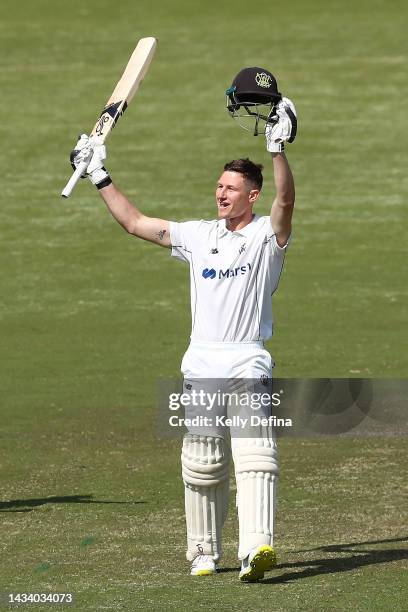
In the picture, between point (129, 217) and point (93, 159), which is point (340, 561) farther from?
point (93, 159)

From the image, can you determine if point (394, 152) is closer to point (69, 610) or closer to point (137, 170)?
point (137, 170)

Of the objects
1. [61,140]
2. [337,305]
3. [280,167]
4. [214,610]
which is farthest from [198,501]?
[61,140]

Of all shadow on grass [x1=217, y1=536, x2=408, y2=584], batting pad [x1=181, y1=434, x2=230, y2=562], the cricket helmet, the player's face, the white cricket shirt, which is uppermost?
the cricket helmet

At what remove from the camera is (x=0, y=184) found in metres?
21.0

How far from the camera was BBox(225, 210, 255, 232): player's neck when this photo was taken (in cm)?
821

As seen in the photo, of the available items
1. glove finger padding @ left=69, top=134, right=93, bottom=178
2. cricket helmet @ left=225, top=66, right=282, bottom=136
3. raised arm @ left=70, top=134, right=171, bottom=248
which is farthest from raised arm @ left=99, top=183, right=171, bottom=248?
cricket helmet @ left=225, top=66, right=282, bottom=136

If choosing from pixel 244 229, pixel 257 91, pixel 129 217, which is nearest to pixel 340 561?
pixel 244 229

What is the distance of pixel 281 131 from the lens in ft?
25.7

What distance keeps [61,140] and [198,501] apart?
48.8 feet

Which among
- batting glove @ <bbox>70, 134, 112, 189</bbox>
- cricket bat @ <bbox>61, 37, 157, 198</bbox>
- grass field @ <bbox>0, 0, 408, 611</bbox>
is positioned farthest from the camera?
cricket bat @ <bbox>61, 37, 157, 198</bbox>

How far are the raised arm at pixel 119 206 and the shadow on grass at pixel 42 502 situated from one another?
2.38 meters

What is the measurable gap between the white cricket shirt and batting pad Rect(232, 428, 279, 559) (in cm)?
59

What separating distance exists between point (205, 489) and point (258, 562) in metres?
0.57

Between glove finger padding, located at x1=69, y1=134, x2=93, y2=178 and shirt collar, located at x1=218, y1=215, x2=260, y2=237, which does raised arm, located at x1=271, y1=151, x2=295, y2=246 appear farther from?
glove finger padding, located at x1=69, y1=134, x2=93, y2=178
